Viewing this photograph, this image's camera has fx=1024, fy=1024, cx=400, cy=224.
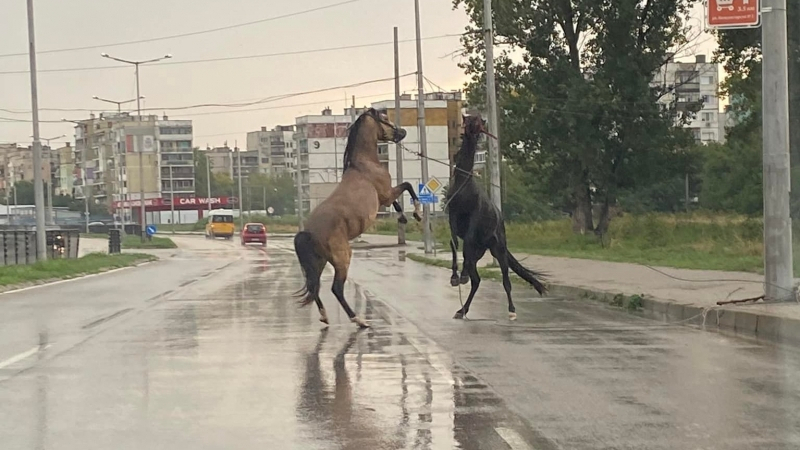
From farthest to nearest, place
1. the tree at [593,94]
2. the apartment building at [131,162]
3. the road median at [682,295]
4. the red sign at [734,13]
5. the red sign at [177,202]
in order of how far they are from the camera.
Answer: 1. the apartment building at [131,162]
2. the red sign at [177,202]
3. the tree at [593,94]
4. the red sign at [734,13]
5. the road median at [682,295]

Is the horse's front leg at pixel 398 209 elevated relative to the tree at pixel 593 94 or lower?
lower

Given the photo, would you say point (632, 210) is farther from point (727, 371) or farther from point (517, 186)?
point (727, 371)

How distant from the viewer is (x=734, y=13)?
14.5 metres

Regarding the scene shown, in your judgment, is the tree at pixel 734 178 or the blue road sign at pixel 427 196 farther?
the tree at pixel 734 178

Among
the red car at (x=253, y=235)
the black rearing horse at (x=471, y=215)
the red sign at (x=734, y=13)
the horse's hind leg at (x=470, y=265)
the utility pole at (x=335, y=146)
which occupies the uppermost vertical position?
the utility pole at (x=335, y=146)

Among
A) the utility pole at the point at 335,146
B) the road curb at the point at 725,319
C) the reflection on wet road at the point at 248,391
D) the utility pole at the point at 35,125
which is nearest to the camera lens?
the reflection on wet road at the point at 248,391

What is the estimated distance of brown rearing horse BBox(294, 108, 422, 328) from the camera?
13914 mm

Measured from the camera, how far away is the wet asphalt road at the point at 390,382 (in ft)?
23.8

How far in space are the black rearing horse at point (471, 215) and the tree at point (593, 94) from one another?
28.5 metres

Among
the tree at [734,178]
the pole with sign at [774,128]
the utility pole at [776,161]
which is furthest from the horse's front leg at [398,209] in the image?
the tree at [734,178]

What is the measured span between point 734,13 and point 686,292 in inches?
196

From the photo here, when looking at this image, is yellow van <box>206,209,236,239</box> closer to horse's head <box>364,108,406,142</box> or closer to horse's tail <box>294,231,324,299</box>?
horse's head <box>364,108,406,142</box>

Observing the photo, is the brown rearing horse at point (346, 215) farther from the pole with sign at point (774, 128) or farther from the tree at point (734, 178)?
the tree at point (734, 178)

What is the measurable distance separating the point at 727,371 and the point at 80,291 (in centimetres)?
1730
